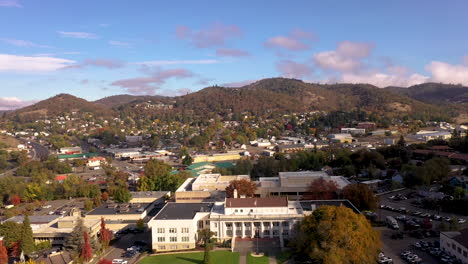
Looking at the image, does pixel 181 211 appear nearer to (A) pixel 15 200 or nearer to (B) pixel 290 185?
(B) pixel 290 185

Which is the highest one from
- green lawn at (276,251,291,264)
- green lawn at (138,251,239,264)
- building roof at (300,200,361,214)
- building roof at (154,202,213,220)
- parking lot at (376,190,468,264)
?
building roof at (154,202,213,220)

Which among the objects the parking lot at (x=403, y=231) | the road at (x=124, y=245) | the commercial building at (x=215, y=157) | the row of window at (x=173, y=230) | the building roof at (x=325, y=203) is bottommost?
the road at (x=124, y=245)

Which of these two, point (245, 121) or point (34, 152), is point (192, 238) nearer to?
point (34, 152)

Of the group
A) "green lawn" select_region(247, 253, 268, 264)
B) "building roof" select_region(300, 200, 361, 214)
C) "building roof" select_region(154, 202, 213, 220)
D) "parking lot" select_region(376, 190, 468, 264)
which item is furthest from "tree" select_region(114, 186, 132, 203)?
"parking lot" select_region(376, 190, 468, 264)

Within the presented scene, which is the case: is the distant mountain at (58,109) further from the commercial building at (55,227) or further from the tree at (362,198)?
the tree at (362,198)

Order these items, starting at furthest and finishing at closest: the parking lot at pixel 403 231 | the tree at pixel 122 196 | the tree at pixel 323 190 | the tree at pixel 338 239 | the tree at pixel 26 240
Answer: the tree at pixel 122 196 → the tree at pixel 323 190 → the tree at pixel 26 240 → the parking lot at pixel 403 231 → the tree at pixel 338 239

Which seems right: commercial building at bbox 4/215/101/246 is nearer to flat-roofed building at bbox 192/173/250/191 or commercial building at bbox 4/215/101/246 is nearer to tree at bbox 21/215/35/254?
tree at bbox 21/215/35/254

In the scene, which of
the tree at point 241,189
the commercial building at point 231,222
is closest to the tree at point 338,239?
the commercial building at point 231,222
